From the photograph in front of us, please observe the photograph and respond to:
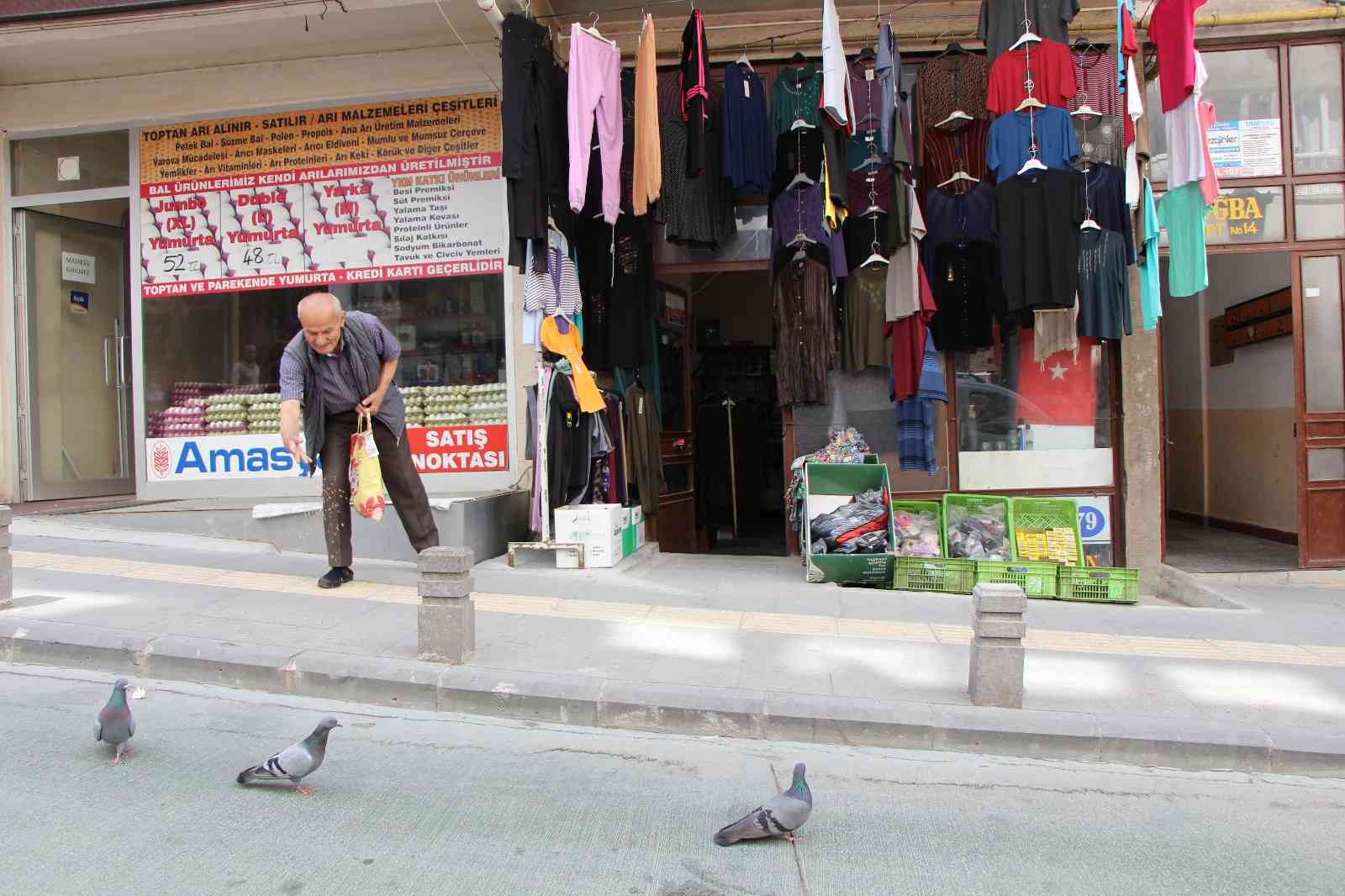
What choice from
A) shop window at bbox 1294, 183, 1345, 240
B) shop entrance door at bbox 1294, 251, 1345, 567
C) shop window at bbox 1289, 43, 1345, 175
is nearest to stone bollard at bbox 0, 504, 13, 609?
shop entrance door at bbox 1294, 251, 1345, 567

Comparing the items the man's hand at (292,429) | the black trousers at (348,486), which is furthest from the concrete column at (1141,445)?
the man's hand at (292,429)

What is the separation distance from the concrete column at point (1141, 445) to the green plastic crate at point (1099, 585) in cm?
133

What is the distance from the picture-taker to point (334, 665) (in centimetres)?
497

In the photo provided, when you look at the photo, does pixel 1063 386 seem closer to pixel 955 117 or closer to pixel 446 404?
pixel 955 117

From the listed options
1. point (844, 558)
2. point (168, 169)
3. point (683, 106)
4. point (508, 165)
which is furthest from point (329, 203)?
point (844, 558)

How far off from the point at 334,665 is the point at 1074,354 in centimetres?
702

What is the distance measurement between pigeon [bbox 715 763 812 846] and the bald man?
403cm

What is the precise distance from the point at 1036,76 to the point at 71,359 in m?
9.85

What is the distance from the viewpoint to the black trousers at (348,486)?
6.57 m

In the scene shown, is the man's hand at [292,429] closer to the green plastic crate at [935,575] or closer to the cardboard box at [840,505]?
the cardboard box at [840,505]

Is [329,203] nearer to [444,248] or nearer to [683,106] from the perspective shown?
[444,248]

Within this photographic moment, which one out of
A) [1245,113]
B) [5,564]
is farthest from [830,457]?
[5,564]

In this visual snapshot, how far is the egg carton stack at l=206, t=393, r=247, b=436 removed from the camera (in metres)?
9.05

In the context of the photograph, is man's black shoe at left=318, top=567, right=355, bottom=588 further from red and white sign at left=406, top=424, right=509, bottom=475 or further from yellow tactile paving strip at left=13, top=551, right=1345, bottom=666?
red and white sign at left=406, top=424, right=509, bottom=475
